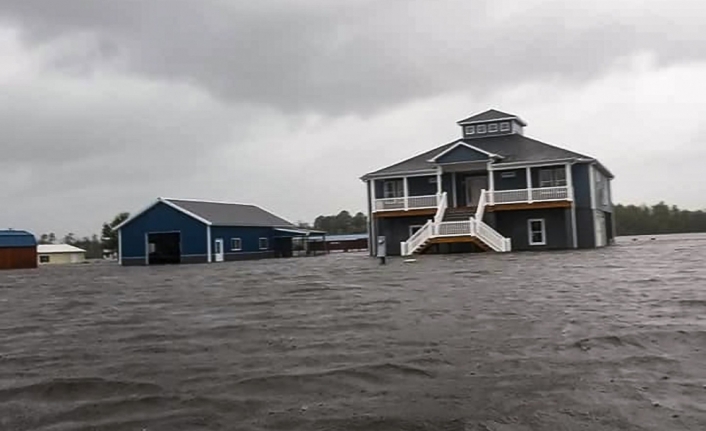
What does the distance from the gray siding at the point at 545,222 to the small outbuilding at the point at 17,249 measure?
108 ft

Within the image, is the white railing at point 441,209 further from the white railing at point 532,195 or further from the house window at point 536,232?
the house window at point 536,232

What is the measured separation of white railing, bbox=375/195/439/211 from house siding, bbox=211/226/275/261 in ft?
40.4

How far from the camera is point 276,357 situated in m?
6.46

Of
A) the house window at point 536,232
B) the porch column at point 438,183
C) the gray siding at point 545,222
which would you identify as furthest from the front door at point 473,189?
the house window at point 536,232

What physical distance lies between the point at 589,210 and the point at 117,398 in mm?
31304

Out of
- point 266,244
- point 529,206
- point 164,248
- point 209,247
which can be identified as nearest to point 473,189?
point 529,206

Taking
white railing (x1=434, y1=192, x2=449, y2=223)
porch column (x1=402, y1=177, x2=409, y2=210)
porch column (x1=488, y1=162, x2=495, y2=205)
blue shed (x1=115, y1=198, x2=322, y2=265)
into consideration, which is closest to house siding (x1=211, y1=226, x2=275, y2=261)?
blue shed (x1=115, y1=198, x2=322, y2=265)

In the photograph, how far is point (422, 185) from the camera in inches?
1446

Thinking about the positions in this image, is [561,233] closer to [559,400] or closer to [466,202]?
[466,202]

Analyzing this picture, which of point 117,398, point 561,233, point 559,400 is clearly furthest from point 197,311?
point 561,233

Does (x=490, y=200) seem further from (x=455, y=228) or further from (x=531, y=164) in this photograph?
(x=455, y=228)

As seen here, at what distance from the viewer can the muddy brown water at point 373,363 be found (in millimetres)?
4457

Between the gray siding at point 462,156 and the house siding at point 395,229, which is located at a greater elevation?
the gray siding at point 462,156

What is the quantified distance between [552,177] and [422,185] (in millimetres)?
6600
